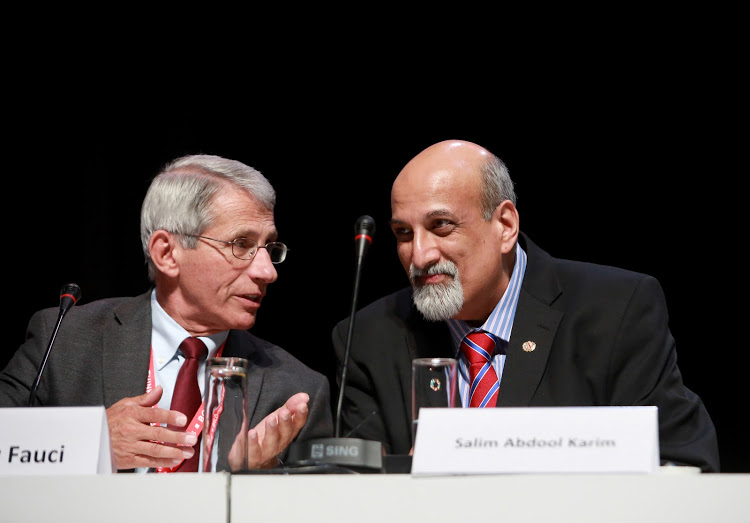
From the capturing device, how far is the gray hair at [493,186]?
9.16 feet

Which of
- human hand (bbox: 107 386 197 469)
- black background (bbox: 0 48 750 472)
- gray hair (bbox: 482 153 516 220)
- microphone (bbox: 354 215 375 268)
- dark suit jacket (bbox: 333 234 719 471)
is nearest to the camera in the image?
human hand (bbox: 107 386 197 469)

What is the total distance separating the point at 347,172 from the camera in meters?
3.92

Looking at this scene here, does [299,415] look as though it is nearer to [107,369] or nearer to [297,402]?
[297,402]

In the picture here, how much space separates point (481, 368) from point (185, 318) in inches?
40.0

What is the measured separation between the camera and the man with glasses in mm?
2689

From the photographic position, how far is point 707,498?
1.28m

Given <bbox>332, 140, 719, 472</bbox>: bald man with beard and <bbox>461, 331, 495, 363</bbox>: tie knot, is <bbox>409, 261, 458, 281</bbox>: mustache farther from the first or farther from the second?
<bbox>461, 331, 495, 363</bbox>: tie knot

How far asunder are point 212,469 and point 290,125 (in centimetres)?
247

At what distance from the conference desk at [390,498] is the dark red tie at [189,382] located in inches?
40.8

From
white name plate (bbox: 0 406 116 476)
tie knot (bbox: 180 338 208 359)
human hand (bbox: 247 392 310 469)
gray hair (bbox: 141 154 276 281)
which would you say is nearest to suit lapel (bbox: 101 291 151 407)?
tie knot (bbox: 180 338 208 359)

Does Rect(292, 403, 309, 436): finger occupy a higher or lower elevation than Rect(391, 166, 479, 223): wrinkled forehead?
lower

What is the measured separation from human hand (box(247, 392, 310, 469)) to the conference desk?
1.88ft

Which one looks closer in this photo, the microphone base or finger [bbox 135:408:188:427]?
the microphone base

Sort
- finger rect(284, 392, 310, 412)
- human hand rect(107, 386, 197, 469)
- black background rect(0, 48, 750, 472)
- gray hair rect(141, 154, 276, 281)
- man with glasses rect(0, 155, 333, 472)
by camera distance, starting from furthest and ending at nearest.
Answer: black background rect(0, 48, 750, 472)
gray hair rect(141, 154, 276, 281)
man with glasses rect(0, 155, 333, 472)
human hand rect(107, 386, 197, 469)
finger rect(284, 392, 310, 412)
